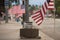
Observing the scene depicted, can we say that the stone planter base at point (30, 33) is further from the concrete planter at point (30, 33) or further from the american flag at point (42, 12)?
the american flag at point (42, 12)

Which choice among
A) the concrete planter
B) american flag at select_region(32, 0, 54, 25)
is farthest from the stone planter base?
american flag at select_region(32, 0, 54, 25)

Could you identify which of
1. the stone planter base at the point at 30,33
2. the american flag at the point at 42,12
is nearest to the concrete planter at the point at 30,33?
the stone planter base at the point at 30,33

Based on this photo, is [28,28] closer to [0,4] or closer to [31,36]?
[31,36]

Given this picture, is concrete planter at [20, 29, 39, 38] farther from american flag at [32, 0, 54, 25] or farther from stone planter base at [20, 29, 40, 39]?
american flag at [32, 0, 54, 25]

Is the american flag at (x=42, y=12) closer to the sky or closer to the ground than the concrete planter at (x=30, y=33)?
closer to the sky

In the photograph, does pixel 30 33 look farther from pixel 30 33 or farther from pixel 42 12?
pixel 42 12

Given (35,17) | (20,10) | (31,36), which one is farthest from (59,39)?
(20,10)

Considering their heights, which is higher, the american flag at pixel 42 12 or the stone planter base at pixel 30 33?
the american flag at pixel 42 12

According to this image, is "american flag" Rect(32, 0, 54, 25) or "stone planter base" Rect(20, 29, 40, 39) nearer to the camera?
"american flag" Rect(32, 0, 54, 25)

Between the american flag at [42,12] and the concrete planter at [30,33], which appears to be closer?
the american flag at [42,12]

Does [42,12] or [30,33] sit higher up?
[42,12]

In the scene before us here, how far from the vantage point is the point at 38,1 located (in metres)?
11.8

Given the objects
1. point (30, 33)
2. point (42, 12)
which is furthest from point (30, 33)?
point (42, 12)

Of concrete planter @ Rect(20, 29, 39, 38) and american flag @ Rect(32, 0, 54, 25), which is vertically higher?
american flag @ Rect(32, 0, 54, 25)
